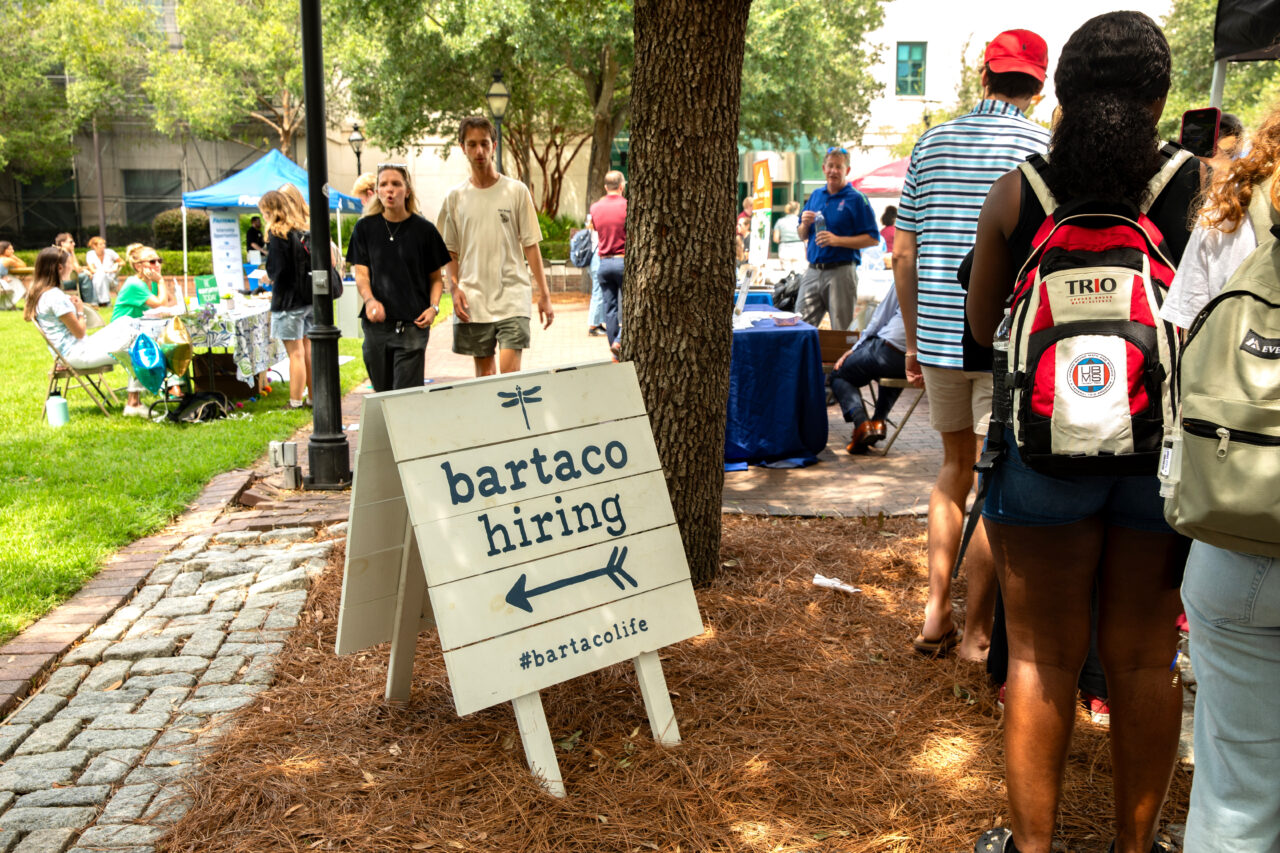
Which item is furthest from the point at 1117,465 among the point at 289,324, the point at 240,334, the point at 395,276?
the point at 240,334

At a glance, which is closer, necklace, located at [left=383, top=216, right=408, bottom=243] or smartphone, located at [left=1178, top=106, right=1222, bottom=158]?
smartphone, located at [left=1178, top=106, right=1222, bottom=158]

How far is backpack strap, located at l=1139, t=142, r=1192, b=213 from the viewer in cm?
233

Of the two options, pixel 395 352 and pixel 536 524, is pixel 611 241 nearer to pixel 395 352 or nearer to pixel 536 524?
pixel 395 352

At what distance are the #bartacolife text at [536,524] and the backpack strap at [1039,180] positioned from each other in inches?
55.4

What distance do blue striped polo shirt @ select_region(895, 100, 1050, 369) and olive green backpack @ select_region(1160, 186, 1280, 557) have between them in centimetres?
195

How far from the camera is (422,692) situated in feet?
11.9

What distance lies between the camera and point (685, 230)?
416 cm

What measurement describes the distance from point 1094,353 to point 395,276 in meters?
4.93

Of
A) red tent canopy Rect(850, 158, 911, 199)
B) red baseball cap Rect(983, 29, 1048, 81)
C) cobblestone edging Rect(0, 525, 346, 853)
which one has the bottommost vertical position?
cobblestone edging Rect(0, 525, 346, 853)

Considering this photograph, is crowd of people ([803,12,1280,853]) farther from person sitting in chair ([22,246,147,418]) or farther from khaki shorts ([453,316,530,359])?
person sitting in chair ([22,246,147,418])

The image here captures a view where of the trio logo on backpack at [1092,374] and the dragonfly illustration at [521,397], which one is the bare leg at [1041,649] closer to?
the trio logo on backpack at [1092,374]

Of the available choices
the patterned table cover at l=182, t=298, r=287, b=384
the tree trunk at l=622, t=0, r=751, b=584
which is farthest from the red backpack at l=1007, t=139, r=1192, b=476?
the patterned table cover at l=182, t=298, r=287, b=384

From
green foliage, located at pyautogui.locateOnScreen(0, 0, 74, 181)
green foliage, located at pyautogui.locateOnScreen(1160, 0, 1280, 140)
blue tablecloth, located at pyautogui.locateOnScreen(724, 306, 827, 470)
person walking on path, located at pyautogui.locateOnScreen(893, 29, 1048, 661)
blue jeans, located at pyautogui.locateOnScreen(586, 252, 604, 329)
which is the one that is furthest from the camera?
green foliage, located at pyautogui.locateOnScreen(0, 0, 74, 181)

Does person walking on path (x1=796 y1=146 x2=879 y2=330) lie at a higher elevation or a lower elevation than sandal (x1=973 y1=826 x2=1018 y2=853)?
higher
